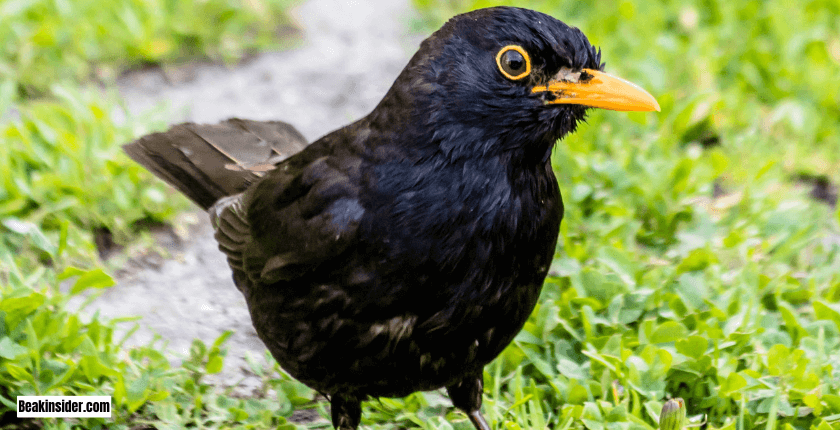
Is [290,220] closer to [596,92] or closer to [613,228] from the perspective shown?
[596,92]

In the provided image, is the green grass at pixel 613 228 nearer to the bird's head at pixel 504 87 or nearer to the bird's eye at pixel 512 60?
the bird's head at pixel 504 87

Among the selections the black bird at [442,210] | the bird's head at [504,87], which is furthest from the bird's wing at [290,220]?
the bird's head at [504,87]

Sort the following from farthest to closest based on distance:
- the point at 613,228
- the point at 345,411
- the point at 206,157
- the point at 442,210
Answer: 1. the point at 613,228
2. the point at 206,157
3. the point at 345,411
4. the point at 442,210

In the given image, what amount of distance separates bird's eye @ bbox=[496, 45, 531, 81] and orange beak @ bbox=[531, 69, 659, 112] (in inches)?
3.2

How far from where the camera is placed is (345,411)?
129 inches

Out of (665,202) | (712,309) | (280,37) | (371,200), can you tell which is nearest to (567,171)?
(665,202)

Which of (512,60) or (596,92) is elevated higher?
(512,60)

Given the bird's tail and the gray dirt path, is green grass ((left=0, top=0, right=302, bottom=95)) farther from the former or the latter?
the bird's tail

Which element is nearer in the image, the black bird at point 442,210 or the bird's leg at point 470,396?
the black bird at point 442,210

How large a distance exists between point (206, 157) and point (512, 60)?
1656mm

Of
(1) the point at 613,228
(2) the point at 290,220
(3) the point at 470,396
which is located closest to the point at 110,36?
(2) the point at 290,220

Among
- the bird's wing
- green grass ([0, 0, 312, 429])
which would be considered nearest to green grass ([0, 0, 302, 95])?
green grass ([0, 0, 312, 429])

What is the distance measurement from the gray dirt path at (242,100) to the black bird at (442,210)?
3.26 feet

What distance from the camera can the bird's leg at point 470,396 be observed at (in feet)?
10.9
